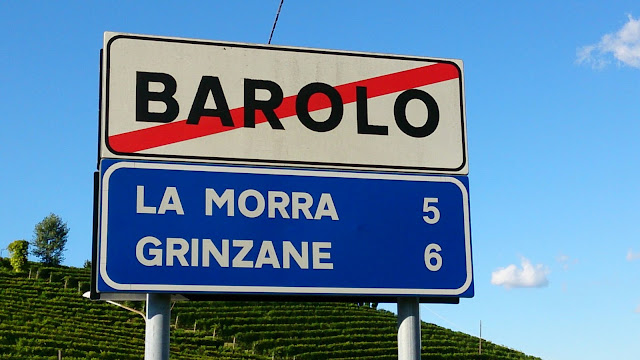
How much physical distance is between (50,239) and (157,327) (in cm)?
8376

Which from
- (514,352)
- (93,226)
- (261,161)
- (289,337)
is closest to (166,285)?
(93,226)

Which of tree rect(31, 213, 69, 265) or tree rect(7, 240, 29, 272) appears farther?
tree rect(31, 213, 69, 265)

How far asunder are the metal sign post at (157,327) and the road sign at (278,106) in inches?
22.5

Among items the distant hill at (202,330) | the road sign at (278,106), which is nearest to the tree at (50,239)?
the distant hill at (202,330)

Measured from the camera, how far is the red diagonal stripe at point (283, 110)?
10.4 feet

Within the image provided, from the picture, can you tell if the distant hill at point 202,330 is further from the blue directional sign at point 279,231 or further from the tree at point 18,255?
the blue directional sign at point 279,231

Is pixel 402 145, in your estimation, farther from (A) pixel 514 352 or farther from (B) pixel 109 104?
(A) pixel 514 352

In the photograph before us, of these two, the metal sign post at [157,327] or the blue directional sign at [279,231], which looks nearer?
the metal sign post at [157,327]

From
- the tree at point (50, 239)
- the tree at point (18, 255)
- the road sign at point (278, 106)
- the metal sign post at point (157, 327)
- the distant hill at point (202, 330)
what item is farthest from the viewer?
the tree at point (50, 239)

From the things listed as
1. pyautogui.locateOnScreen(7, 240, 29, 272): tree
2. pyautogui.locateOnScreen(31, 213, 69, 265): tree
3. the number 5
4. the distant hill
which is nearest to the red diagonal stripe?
the number 5

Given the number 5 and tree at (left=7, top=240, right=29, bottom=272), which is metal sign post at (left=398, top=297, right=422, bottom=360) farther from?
tree at (left=7, top=240, right=29, bottom=272)

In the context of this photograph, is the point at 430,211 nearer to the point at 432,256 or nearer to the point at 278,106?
the point at 432,256

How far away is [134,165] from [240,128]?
45cm

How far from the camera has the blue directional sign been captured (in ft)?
10.1
